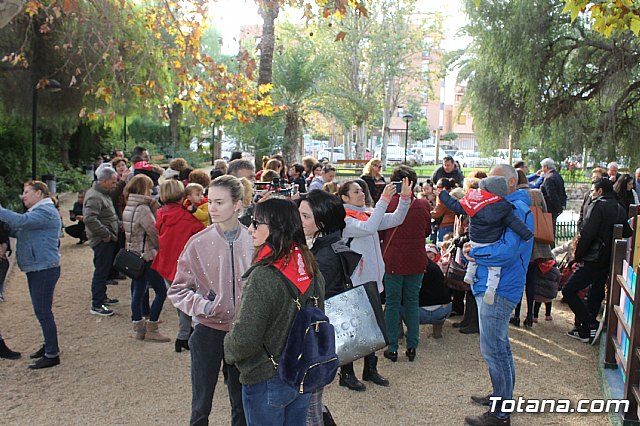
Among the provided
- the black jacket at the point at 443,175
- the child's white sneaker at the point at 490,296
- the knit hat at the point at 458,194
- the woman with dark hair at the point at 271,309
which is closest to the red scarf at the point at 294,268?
the woman with dark hair at the point at 271,309

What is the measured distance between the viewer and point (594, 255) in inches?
280

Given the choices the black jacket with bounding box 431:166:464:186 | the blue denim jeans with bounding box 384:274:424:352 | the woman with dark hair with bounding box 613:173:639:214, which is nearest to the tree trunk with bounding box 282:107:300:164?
the black jacket with bounding box 431:166:464:186

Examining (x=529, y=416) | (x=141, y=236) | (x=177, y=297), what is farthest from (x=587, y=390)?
(x=141, y=236)

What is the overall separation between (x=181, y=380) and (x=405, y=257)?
2.53m

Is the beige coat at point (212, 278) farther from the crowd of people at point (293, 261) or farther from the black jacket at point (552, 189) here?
the black jacket at point (552, 189)

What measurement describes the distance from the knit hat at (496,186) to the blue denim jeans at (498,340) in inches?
32.0

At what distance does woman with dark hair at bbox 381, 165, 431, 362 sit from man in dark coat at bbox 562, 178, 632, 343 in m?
2.04

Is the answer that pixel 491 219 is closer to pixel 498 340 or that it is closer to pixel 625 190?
pixel 498 340

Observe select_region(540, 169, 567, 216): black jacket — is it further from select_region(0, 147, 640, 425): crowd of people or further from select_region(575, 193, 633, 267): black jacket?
select_region(575, 193, 633, 267): black jacket

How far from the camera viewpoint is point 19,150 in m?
19.0

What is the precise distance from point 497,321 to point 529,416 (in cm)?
114

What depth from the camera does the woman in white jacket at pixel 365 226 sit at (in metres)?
5.30

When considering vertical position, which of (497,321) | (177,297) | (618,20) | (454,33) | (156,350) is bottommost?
(156,350)

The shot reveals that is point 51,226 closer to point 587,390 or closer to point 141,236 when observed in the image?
point 141,236
